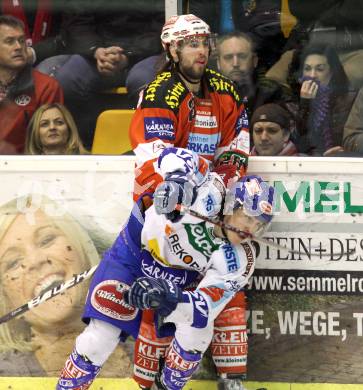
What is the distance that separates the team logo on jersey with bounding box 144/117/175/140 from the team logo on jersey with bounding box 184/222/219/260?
1.06 ft

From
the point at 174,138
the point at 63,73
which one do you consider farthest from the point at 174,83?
the point at 63,73

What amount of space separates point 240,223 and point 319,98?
0.93 meters

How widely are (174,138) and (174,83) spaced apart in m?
0.20

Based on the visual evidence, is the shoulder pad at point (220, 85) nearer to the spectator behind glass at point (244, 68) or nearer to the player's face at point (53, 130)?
the spectator behind glass at point (244, 68)

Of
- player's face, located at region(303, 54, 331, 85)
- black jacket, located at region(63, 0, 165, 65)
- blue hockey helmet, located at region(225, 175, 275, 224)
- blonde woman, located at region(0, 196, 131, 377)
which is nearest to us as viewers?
blue hockey helmet, located at region(225, 175, 275, 224)

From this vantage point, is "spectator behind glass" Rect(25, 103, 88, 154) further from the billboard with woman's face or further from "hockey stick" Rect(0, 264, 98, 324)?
"hockey stick" Rect(0, 264, 98, 324)

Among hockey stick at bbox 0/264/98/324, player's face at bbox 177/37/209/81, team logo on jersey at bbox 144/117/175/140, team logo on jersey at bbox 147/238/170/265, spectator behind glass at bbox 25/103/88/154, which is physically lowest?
hockey stick at bbox 0/264/98/324

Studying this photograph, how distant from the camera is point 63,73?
197 inches

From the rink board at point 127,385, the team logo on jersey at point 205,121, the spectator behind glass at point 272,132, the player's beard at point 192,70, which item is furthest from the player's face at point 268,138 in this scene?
the rink board at point 127,385

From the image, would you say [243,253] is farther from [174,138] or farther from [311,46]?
[311,46]

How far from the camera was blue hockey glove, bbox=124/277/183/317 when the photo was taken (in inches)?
154

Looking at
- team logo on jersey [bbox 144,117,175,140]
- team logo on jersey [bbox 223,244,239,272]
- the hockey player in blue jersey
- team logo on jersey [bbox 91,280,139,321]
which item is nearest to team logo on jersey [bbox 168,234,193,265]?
the hockey player in blue jersey

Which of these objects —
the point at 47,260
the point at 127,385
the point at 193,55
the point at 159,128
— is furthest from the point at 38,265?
the point at 193,55

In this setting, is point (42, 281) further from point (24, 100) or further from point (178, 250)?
point (24, 100)
